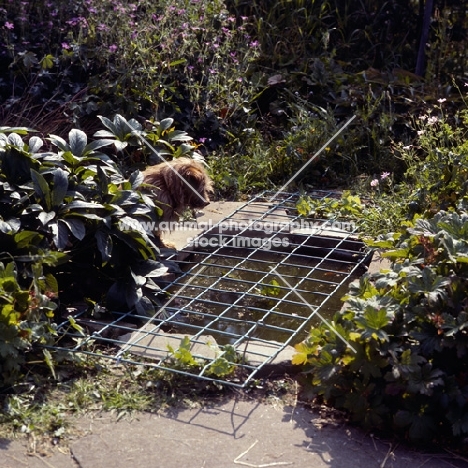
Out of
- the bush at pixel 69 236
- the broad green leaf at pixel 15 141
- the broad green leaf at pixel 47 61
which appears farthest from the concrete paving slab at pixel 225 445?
the broad green leaf at pixel 47 61

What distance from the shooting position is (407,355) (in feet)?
11.1

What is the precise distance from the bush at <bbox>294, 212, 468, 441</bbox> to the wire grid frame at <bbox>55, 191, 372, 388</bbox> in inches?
8.5

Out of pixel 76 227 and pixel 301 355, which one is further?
pixel 76 227

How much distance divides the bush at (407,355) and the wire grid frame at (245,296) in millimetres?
215

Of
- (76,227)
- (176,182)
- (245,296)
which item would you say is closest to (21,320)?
(76,227)

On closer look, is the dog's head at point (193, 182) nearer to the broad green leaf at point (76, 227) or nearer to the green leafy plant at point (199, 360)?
the broad green leaf at point (76, 227)

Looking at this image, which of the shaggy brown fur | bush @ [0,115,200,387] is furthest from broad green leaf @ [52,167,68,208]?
the shaggy brown fur

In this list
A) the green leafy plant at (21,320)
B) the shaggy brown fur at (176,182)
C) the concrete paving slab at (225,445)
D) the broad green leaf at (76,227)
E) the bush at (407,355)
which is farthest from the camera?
the shaggy brown fur at (176,182)

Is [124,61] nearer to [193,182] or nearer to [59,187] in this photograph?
[193,182]

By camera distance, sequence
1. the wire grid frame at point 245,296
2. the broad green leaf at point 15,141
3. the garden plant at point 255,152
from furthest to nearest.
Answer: the broad green leaf at point 15,141
the wire grid frame at point 245,296
the garden plant at point 255,152

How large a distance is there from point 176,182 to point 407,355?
2.55 m

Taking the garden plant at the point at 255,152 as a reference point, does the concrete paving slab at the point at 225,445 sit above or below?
below

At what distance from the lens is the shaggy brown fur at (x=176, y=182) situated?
5.46m

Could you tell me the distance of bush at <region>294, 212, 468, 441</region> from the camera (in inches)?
131
